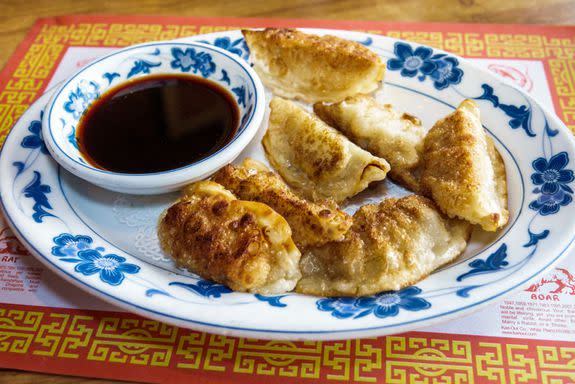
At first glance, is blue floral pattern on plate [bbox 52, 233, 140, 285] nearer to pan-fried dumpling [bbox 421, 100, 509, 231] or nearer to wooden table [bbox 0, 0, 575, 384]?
pan-fried dumpling [bbox 421, 100, 509, 231]

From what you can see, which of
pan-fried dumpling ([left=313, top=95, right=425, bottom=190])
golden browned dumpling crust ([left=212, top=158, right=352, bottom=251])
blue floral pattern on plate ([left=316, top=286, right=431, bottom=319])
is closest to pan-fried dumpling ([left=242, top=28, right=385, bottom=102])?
pan-fried dumpling ([left=313, top=95, right=425, bottom=190])

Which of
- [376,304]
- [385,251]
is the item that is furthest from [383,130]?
[376,304]

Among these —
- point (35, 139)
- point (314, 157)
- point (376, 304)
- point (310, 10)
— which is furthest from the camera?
point (310, 10)

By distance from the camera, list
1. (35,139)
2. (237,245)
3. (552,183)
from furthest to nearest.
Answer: (35,139)
(552,183)
(237,245)

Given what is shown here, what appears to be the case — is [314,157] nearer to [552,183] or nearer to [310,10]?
[552,183]

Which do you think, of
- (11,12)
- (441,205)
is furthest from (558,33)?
(11,12)

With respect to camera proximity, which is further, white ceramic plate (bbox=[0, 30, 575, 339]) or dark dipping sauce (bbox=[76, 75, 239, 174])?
dark dipping sauce (bbox=[76, 75, 239, 174])
